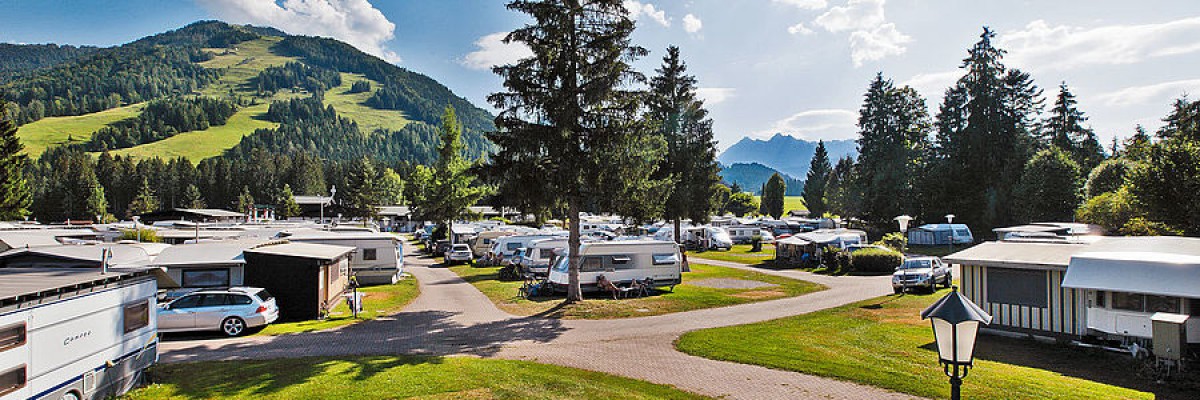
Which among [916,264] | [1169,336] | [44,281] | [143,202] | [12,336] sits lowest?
[1169,336]

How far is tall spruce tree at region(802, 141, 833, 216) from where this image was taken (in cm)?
9612

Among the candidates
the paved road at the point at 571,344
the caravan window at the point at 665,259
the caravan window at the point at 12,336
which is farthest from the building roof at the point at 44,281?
the caravan window at the point at 665,259

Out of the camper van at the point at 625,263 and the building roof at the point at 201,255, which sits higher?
the building roof at the point at 201,255

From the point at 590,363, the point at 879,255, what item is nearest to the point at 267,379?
the point at 590,363

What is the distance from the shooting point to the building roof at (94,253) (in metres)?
15.4

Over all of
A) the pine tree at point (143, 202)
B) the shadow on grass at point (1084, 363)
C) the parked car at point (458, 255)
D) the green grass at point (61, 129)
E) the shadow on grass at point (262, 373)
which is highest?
the green grass at point (61, 129)

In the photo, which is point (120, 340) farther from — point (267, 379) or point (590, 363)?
point (590, 363)

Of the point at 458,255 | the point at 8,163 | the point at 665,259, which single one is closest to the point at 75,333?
the point at 665,259

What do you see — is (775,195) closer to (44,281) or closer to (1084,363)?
(1084,363)

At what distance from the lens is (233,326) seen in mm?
15242

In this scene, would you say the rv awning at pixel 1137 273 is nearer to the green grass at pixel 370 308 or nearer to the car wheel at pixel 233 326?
the green grass at pixel 370 308

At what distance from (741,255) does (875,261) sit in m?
12.3

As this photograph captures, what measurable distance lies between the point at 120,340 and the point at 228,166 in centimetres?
10945

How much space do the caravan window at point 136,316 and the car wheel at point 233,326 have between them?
5.01 m
